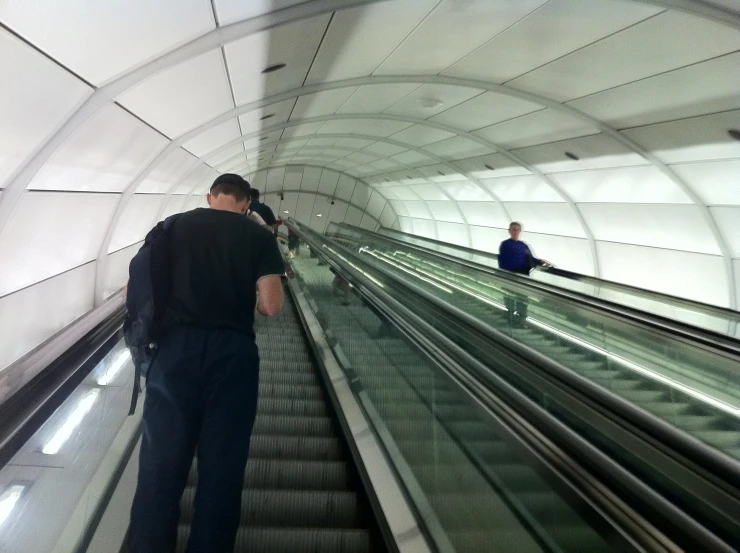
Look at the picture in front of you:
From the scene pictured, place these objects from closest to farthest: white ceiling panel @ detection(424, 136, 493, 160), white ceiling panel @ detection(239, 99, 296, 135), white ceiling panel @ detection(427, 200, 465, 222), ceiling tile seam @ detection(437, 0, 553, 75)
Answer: ceiling tile seam @ detection(437, 0, 553, 75) → white ceiling panel @ detection(239, 99, 296, 135) → white ceiling panel @ detection(424, 136, 493, 160) → white ceiling panel @ detection(427, 200, 465, 222)

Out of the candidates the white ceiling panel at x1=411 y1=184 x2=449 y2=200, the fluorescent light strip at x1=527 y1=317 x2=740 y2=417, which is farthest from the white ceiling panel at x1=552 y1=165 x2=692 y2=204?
the white ceiling panel at x1=411 y1=184 x2=449 y2=200

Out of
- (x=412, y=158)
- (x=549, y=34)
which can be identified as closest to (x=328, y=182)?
(x=412, y=158)

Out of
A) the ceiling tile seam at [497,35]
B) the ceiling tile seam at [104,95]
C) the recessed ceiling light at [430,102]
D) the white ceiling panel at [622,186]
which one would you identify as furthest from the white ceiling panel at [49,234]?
the white ceiling panel at [622,186]

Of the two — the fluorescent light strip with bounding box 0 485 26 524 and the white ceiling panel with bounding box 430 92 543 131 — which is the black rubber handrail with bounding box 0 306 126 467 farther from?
the white ceiling panel with bounding box 430 92 543 131

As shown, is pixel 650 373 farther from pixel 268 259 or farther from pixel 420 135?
pixel 420 135

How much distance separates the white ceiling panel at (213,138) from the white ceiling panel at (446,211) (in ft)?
43.2

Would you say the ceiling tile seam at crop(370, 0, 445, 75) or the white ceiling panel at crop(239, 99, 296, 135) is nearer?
the ceiling tile seam at crop(370, 0, 445, 75)

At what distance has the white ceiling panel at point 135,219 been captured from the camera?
9109 mm

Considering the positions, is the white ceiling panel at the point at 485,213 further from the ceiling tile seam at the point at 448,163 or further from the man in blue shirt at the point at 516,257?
the man in blue shirt at the point at 516,257

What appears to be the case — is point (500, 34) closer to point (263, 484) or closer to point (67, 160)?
point (67, 160)

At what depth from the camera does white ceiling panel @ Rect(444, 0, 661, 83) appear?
237 inches

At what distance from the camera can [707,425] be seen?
107 inches

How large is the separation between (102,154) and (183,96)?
107 cm

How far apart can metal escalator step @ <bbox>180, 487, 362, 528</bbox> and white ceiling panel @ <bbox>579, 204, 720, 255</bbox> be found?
1055cm
